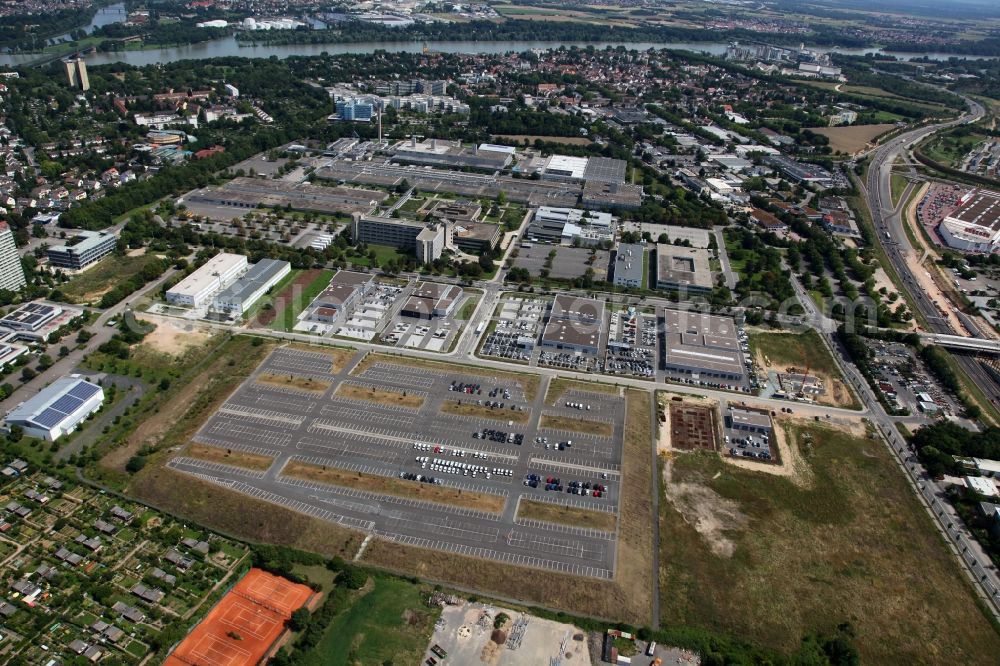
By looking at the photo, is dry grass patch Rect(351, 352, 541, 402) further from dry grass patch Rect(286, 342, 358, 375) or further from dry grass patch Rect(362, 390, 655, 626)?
dry grass patch Rect(362, 390, 655, 626)

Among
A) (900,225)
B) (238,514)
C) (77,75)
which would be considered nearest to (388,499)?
(238,514)

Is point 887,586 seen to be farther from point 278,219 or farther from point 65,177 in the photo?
point 65,177

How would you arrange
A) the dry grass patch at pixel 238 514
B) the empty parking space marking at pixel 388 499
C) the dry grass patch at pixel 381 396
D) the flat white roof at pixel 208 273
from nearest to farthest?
the dry grass patch at pixel 238 514, the empty parking space marking at pixel 388 499, the dry grass patch at pixel 381 396, the flat white roof at pixel 208 273

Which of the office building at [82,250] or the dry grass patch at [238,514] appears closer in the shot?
the dry grass patch at [238,514]

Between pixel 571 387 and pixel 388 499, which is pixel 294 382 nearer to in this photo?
pixel 388 499

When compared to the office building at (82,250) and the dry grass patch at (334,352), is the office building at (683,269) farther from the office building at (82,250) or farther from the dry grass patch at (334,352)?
the office building at (82,250)

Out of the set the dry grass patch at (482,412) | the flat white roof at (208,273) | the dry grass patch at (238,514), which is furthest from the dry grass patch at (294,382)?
the flat white roof at (208,273)
